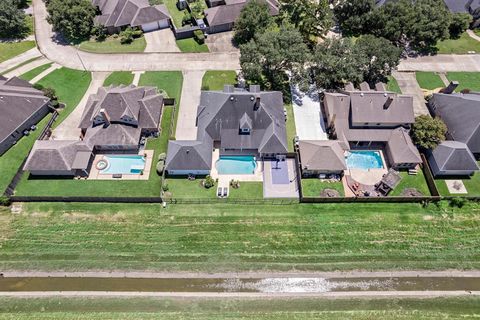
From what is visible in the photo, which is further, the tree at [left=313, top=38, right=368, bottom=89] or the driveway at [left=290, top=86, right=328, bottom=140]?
the tree at [left=313, top=38, right=368, bottom=89]


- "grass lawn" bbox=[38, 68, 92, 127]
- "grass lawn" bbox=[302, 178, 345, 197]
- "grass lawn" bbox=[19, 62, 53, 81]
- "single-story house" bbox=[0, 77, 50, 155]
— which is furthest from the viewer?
"grass lawn" bbox=[19, 62, 53, 81]

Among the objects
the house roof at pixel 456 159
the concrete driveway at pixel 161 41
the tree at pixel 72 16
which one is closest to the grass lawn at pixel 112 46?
the concrete driveway at pixel 161 41

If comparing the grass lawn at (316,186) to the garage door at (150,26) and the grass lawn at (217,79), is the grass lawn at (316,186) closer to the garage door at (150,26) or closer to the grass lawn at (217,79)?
the grass lawn at (217,79)

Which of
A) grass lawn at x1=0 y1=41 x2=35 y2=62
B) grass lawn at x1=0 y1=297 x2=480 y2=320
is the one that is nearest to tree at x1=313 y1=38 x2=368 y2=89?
grass lawn at x1=0 y1=297 x2=480 y2=320

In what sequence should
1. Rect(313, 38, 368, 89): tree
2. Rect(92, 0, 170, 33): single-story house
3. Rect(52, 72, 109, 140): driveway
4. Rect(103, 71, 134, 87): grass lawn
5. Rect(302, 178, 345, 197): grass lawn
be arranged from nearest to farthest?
Rect(302, 178, 345, 197): grass lawn, Rect(52, 72, 109, 140): driveway, Rect(313, 38, 368, 89): tree, Rect(103, 71, 134, 87): grass lawn, Rect(92, 0, 170, 33): single-story house

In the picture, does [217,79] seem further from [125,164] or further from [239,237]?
[239,237]

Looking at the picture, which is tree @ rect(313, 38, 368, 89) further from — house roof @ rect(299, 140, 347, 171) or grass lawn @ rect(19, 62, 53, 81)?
grass lawn @ rect(19, 62, 53, 81)

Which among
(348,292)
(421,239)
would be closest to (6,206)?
(348,292)
